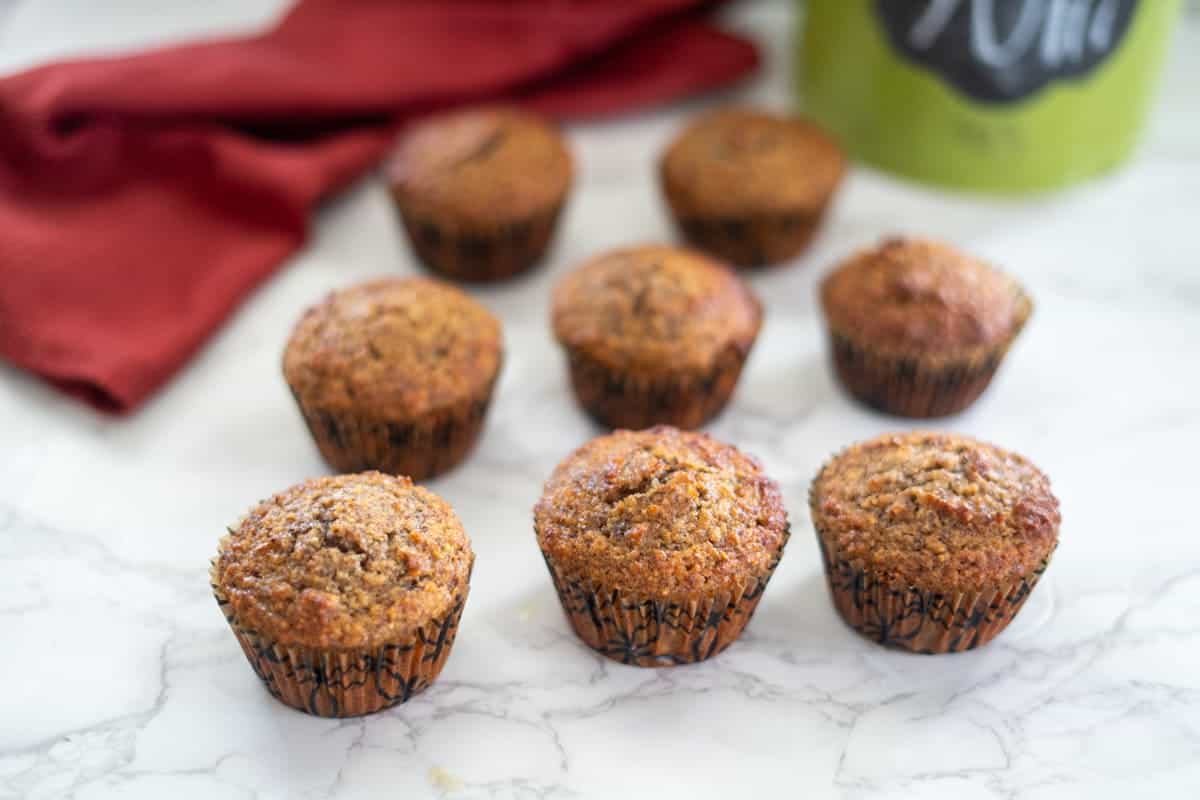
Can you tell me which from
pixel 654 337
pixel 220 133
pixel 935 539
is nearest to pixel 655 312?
pixel 654 337

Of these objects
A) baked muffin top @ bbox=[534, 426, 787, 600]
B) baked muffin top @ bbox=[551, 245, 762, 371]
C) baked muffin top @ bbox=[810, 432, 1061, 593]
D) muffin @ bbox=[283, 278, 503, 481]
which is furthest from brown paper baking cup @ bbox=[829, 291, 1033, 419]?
muffin @ bbox=[283, 278, 503, 481]

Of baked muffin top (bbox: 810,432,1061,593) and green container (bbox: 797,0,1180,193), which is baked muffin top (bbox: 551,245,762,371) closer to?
baked muffin top (bbox: 810,432,1061,593)

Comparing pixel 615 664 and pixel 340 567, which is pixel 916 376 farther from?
pixel 340 567

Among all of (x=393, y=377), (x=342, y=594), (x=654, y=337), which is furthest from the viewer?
(x=654, y=337)

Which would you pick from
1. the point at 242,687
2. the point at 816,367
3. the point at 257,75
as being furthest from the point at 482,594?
the point at 257,75

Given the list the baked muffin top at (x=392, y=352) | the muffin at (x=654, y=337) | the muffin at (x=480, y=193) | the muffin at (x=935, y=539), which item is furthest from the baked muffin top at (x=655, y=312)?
the muffin at (x=935, y=539)

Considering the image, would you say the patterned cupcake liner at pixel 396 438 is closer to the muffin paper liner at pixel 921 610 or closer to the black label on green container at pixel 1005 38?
the muffin paper liner at pixel 921 610
